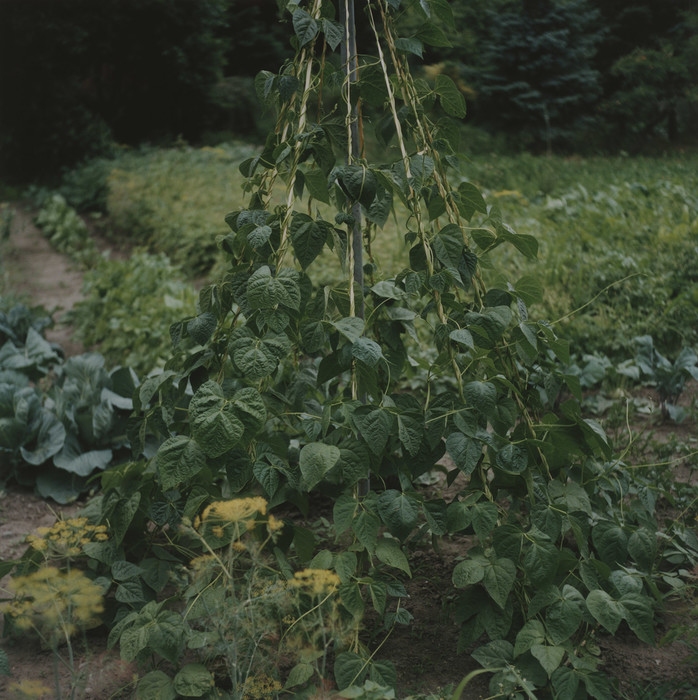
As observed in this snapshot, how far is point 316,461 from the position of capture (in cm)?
164

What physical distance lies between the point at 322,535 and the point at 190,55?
13.5 m

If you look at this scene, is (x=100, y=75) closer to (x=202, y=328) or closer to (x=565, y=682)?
(x=202, y=328)

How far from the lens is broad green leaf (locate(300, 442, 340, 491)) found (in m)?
1.62

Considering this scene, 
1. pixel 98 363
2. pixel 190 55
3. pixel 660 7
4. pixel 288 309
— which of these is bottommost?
pixel 98 363

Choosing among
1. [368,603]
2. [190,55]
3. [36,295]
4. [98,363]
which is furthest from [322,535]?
[190,55]

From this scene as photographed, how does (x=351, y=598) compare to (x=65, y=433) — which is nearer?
(x=351, y=598)

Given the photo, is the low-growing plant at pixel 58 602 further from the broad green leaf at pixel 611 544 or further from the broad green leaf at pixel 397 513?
the broad green leaf at pixel 611 544

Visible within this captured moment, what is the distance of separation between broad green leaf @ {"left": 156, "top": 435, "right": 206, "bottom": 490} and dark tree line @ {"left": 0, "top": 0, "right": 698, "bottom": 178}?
11.4m

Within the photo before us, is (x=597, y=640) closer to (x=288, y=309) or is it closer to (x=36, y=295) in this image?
(x=288, y=309)

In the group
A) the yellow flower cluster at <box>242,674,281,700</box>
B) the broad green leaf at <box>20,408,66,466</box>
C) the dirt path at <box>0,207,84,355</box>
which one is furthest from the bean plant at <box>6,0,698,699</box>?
the dirt path at <box>0,207,84,355</box>

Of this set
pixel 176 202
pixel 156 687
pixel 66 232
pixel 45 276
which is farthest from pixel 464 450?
pixel 66 232

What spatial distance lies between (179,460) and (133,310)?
321cm

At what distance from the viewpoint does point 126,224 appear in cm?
772

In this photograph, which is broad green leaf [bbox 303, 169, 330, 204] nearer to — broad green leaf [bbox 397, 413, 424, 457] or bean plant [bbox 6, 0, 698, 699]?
bean plant [bbox 6, 0, 698, 699]
